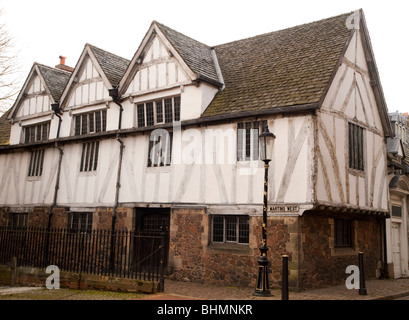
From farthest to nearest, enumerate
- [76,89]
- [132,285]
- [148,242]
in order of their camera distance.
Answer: [76,89] < [148,242] < [132,285]

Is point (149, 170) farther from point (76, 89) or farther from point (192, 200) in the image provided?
point (76, 89)

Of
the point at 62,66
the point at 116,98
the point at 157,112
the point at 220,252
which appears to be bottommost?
the point at 220,252

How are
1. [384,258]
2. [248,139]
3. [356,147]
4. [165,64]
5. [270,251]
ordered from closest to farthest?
[270,251] → [248,139] → [356,147] → [165,64] → [384,258]

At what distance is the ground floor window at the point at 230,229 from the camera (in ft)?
42.8

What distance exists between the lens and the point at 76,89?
18.4m

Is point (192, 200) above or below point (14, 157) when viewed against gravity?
below

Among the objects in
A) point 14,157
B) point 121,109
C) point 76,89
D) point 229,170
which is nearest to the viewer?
point 229,170

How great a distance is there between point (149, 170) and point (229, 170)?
3340 mm

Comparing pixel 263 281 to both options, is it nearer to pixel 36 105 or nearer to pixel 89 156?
pixel 89 156

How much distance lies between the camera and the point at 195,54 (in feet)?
53.6

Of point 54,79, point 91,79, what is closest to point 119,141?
point 91,79

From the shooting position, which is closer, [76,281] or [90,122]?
[76,281]

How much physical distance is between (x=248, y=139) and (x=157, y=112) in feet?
13.8

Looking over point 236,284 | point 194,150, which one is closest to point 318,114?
point 194,150
